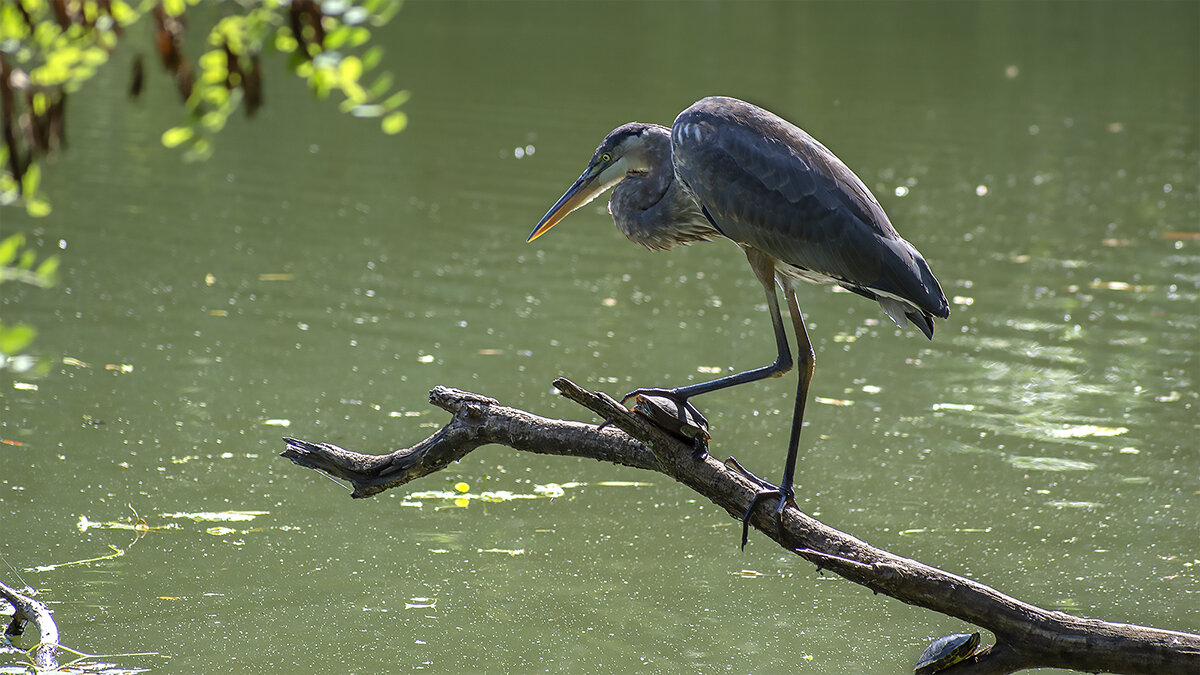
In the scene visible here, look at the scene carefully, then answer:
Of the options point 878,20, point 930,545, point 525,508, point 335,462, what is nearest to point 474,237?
point 525,508

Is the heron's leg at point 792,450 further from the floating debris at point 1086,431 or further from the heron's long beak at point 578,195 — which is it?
the floating debris at point 1086,431

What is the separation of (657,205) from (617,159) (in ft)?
0.78

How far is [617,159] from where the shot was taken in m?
4.95

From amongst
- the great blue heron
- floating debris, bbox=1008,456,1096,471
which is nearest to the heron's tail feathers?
the great blue heron

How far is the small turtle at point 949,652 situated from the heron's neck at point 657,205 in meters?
1.66

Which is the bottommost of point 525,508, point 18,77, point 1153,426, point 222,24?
point 525,508

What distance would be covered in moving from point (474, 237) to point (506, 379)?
3145 mm

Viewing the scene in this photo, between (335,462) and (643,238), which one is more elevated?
(643,238)

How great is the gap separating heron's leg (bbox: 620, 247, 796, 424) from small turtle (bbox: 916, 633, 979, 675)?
949mm

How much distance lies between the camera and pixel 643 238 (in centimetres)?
489

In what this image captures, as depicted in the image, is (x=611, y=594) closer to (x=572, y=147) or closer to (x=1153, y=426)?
(x=1153, y=426)

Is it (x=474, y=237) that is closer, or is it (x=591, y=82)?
(x=474, y=237)

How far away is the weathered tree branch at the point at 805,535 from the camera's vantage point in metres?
3.57

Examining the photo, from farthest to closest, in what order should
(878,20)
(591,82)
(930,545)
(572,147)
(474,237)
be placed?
(878,20) < (591,82) < (572,147) < (474,237) < (930,545)
